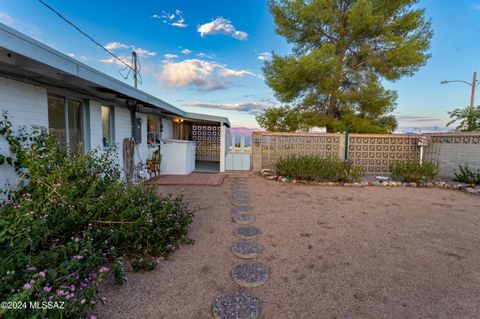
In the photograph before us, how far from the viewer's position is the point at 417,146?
339 inches

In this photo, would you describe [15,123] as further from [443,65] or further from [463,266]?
[443,65]

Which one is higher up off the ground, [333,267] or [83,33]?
[83,33]

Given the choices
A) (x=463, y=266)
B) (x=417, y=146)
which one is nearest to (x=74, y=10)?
(x=463, y=266)

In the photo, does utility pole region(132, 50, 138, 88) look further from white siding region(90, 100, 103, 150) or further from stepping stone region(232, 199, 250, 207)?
stepping stone region(232, 199, 250, 207)

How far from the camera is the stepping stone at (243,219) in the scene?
3723mm

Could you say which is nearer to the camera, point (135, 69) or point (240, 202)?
point (240, 202)

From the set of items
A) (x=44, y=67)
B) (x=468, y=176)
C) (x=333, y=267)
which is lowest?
(x=333, y=267)

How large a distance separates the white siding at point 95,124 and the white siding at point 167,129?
12.3ft

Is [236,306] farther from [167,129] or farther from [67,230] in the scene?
[167,129]

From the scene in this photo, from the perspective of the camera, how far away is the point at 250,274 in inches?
88.6

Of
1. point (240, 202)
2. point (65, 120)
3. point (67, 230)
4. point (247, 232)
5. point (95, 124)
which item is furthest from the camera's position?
point (240, 202)

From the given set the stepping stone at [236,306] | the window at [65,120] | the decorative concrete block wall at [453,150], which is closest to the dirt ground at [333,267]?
the stepping stone at [236,306]

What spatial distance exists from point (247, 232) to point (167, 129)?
23.1 feet

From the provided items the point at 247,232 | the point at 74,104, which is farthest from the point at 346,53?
the point at 74,104
